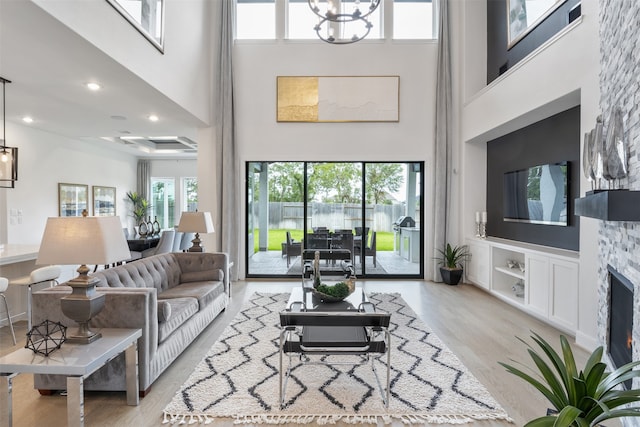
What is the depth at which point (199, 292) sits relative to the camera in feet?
11.9

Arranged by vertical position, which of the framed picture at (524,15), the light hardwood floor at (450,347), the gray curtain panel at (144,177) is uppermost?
the framed picture at (524,15)

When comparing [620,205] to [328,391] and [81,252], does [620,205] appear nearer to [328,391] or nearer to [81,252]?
[328,391]

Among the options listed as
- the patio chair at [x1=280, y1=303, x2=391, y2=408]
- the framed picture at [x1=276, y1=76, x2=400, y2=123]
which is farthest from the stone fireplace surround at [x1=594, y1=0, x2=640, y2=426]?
the framed picture at [x1=276, y1=76, x2=400, y2=123]

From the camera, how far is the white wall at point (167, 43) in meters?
2.76

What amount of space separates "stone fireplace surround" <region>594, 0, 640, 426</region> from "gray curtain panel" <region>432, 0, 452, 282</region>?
324 centimetres

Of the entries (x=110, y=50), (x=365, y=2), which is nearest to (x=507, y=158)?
(x=365, y=2)

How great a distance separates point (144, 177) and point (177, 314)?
8056 millimetres

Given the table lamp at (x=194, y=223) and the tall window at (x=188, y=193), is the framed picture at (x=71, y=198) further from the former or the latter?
the table lamp at (x=194, y=223)

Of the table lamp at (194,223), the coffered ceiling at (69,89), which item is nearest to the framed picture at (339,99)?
the coffered ceiling at (69,89)

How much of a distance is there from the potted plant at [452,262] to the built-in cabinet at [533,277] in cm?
26

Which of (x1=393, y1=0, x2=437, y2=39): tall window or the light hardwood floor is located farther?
(x1=393, y1=0, x2=437, y2=39): tall window

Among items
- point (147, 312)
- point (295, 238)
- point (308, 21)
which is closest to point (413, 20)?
point (308, 21)

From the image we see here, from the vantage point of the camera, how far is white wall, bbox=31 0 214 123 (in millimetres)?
2756

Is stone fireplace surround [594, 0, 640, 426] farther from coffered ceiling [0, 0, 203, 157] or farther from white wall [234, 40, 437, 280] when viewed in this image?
coffered ceiling [0, 0, 203, 157]
